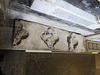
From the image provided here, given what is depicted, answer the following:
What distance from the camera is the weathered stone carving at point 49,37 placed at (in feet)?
3.72

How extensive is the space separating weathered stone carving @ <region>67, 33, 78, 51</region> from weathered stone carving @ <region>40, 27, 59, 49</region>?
0.99 ft

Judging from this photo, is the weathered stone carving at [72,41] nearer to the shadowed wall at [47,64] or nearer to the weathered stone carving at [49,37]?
the weathered stone carving at [49,37]

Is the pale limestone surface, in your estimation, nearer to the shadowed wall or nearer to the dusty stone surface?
the dusty stone surface

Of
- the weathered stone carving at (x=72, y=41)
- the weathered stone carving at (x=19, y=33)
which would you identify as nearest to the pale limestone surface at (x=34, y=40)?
the weathered stone carving at (x=19, y=33)

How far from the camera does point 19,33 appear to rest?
96cm

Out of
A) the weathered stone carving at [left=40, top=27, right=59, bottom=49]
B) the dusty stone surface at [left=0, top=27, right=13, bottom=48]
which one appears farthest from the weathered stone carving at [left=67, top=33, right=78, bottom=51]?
the dusty stone surface at [left=0, top=27, right=13, bottom=48]

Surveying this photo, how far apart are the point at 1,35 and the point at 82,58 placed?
3.12 ft

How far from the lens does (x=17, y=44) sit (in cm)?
93

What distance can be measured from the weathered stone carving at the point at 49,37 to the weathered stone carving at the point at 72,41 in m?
0.30

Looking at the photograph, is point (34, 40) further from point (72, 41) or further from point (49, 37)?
point (72, 41)

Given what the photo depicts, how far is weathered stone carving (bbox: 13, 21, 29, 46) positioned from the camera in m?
0.93

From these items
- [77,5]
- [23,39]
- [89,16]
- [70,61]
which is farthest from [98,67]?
[23,39]

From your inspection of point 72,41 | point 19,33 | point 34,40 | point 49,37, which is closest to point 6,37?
point 19,33

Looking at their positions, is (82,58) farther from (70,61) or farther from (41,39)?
(41,39)
